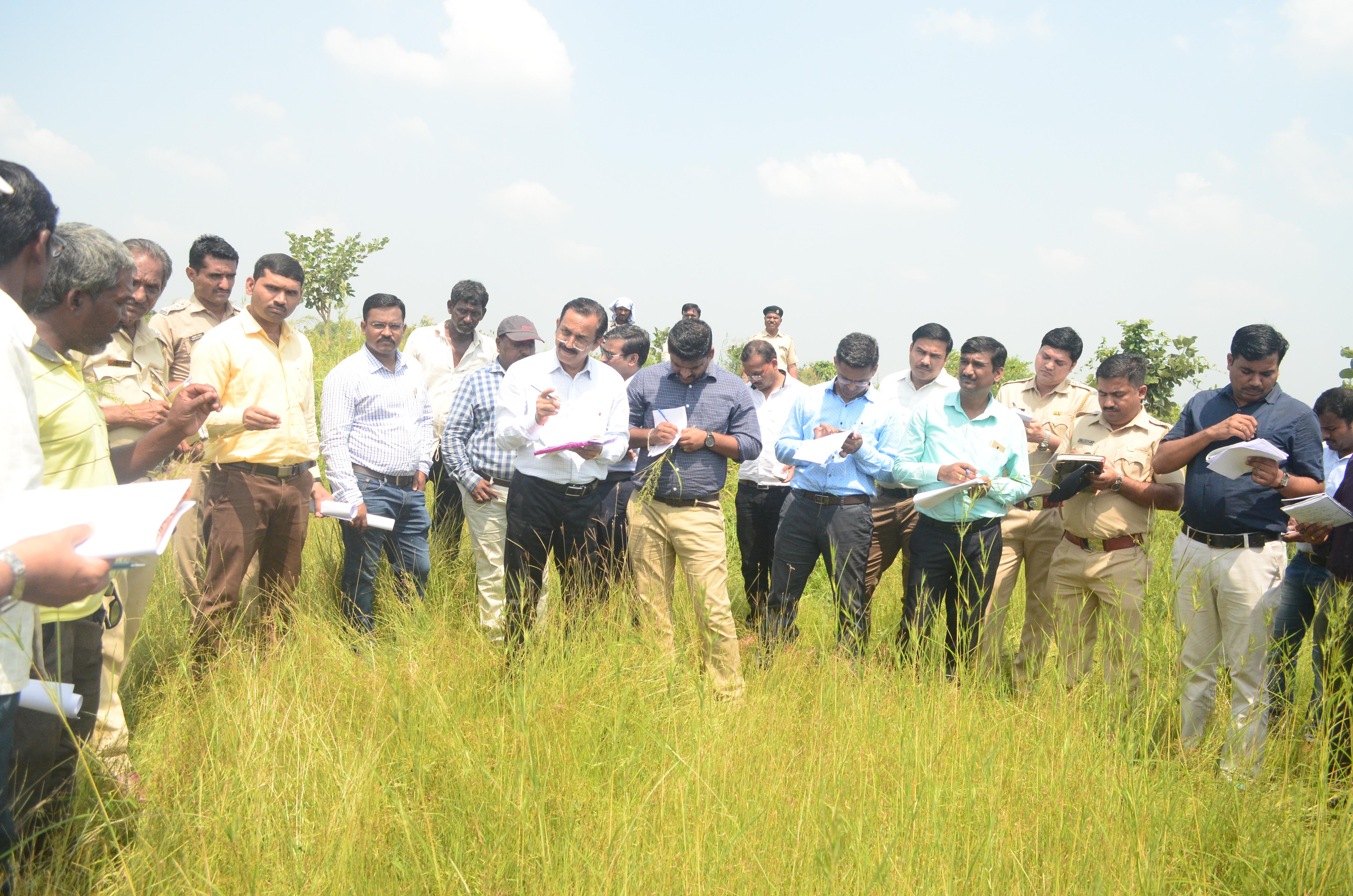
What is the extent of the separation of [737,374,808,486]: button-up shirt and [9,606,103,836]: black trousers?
4042mm

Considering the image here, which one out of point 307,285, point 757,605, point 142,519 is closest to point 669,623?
point 757,605

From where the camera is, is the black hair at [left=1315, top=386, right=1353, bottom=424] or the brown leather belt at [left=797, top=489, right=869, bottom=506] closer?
the black hair at [left=1315, top=386, right=1353, bottom=424]

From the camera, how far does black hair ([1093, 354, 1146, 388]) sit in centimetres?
486

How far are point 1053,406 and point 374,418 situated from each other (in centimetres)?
457

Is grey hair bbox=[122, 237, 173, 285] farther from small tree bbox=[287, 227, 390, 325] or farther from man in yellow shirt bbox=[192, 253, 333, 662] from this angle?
small tree bbox=[287, 227, 390, 325]

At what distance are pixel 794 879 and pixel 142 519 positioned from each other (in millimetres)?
1922

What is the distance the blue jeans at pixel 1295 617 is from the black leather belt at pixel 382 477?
480 centimetres

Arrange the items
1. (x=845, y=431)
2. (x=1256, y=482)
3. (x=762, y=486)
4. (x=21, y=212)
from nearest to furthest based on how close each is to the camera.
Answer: (x=21, y=212) < (x=1256, y=482) < (x=845, y=431) < (x=762, y=486)

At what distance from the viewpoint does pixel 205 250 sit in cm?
504

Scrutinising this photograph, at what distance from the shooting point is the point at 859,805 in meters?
2.78

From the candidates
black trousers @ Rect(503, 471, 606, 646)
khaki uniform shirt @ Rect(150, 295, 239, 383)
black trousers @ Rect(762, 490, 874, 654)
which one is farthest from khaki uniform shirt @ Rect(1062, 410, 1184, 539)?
khaki uniform shirt @ Rect(150, 295, 239, 383)

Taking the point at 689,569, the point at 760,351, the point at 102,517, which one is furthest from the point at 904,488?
the point at 102,517

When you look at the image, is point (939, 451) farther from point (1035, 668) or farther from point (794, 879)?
point (794, 879)

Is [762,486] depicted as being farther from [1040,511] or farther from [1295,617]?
[1295,617]
